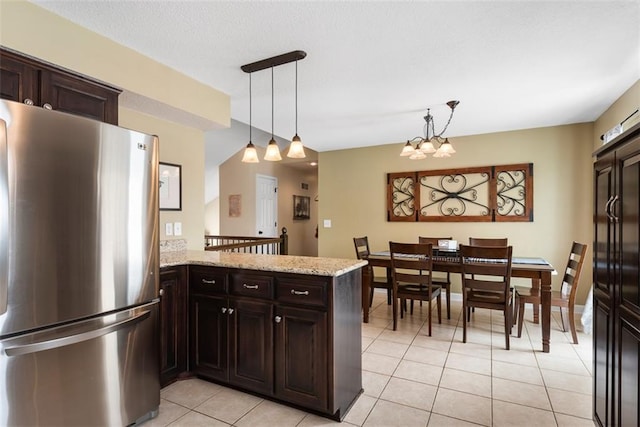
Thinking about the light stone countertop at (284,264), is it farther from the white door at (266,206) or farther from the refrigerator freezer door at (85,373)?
the white door at (266,206)

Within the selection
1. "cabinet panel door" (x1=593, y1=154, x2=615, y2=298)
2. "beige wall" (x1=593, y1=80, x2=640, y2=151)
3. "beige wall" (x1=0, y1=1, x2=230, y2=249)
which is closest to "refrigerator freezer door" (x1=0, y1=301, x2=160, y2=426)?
"beige wall" (x1=0, y1=1, x2=230, y2=249)

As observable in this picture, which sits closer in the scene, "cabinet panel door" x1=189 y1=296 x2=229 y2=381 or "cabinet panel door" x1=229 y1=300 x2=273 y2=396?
"cabinet panel door" x1=229 y1=300 x2=273 y2=396

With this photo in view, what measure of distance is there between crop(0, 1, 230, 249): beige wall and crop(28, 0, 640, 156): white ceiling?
0.09 meters

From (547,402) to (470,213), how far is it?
284cm

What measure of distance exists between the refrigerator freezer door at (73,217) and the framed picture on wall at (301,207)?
6.41 meters

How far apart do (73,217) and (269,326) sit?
122 cm

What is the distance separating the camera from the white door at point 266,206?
6.93 meters

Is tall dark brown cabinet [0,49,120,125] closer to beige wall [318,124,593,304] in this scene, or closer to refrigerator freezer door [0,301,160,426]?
refrigerator freezer door [0,301,160,426]

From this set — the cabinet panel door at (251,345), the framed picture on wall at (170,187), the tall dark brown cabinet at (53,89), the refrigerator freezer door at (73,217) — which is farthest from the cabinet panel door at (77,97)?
the cabinet panel door at (251,345)

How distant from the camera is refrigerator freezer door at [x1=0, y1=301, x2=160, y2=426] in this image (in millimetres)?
1411

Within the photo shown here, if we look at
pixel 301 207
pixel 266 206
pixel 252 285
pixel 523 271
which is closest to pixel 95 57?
pixel 252 285

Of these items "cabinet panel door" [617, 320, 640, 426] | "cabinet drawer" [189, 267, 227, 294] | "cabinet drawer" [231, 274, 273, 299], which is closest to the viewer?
"cabinet panel door" [617, 320, 640, 426]

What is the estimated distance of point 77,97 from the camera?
6.68 feet

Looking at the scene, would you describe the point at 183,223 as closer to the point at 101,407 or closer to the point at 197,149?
the point at 197,149
